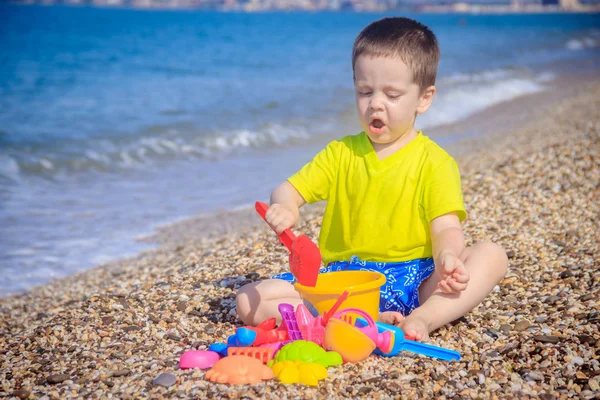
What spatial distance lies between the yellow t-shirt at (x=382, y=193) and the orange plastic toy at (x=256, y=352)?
2.52 ft

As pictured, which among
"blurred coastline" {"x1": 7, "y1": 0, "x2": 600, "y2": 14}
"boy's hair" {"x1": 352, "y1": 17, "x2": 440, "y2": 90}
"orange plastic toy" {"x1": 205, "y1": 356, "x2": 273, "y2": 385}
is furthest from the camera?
"blurred coastline" {"x1": 7, "y1": 0, "x2": 600, "y2": 14}

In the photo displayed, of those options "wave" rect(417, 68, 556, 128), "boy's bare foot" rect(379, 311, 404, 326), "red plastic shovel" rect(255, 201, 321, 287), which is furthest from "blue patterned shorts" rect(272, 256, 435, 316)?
Result: "wave" rect(417, 68, 556, 128)

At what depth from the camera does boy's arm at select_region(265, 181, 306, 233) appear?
288cm

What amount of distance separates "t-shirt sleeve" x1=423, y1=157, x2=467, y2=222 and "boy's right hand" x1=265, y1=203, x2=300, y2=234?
70 cm

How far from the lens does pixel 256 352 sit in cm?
270

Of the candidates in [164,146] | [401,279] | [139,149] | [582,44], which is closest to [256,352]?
[401,279]

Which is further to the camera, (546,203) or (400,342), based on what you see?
(546,203)

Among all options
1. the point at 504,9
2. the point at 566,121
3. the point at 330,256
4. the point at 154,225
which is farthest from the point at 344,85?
the point at 504,9

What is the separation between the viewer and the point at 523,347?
2920 mm

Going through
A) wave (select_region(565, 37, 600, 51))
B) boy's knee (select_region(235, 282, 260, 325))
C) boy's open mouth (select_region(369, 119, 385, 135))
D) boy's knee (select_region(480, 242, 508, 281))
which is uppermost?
boy's open mouth (select_region(369, 119, 385, 135))

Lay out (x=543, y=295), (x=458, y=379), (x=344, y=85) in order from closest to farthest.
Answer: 1. (x=458, y=379)
2. (x=543, y=295)
3. (x=344, y=85)

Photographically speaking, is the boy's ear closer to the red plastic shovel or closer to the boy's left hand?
the boy's left hand

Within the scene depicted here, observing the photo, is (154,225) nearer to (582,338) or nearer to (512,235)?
(512,235)

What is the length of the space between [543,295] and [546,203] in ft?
5.87
